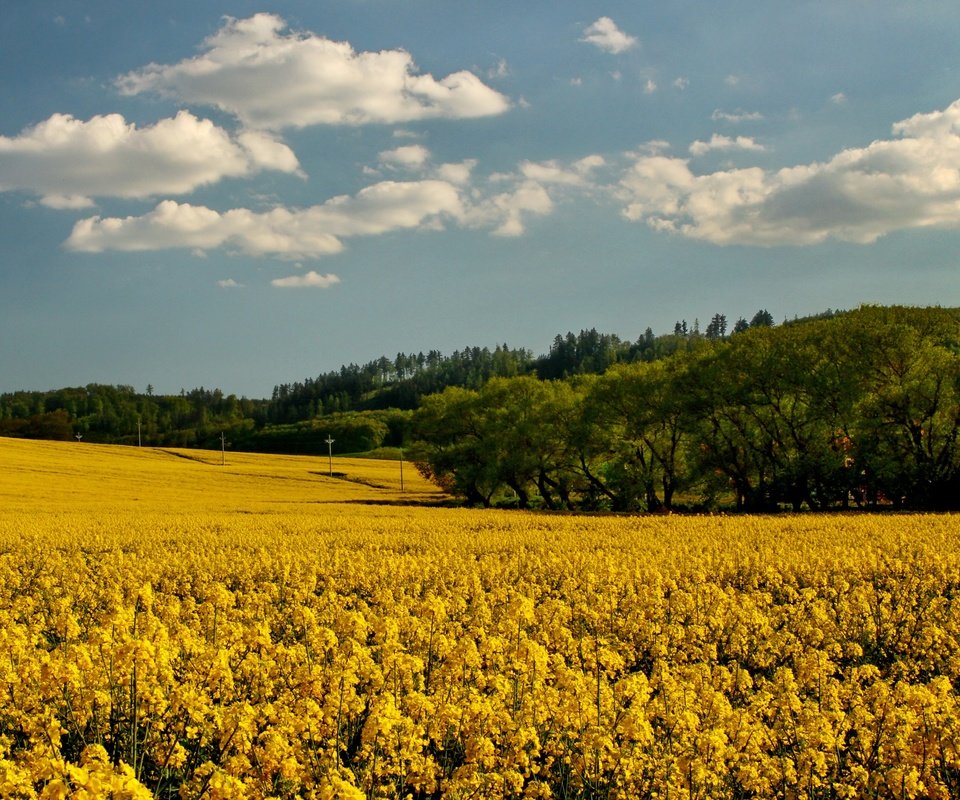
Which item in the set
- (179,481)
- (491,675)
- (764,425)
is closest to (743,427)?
(764,425)

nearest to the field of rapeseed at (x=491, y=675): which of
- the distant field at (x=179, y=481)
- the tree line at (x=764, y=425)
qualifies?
the tree line at (x=764, y=425)

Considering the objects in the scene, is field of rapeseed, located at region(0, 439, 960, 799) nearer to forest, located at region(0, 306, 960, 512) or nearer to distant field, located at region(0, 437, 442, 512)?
forest, located at region(0, 306, 960, 512)

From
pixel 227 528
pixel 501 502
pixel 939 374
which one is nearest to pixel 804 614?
pixel 227 528

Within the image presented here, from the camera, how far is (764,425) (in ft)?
153

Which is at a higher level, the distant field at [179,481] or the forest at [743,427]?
the forest at [743,427]

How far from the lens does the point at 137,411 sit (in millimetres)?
189750

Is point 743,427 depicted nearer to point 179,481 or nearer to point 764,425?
point 764,425

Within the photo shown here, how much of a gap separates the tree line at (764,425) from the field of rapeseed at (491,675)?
2185 cm

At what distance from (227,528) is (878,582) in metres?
24.1

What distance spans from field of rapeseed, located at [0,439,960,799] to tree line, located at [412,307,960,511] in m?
21.8

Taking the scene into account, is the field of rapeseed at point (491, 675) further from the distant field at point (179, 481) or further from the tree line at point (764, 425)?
the distant field at point (179, 481)

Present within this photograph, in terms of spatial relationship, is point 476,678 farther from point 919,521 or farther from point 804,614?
point 919,521

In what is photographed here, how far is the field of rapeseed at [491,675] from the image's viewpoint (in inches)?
242

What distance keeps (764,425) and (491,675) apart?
42.2m
